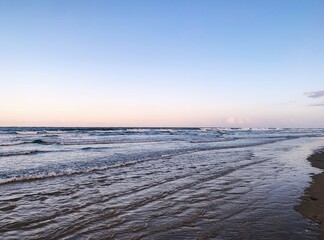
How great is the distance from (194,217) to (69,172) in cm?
729

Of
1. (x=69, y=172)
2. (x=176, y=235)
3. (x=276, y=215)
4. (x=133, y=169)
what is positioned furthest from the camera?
(x=133, y=169)

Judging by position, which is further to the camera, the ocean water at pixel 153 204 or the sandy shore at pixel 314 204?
the sandy shore at pixel 314 204

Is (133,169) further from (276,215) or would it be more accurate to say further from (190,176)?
(276,215)

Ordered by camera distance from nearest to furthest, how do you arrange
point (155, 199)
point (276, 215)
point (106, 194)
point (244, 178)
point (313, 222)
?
point (313, 222)
point (276, 215)
point (155, 199)
point (106, 194)
point (244, 178)

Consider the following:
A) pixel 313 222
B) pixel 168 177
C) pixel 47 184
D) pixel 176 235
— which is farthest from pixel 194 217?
pixel 47 184

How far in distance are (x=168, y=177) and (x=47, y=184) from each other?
4028mm

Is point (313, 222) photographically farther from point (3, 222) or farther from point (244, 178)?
point (3, 222)

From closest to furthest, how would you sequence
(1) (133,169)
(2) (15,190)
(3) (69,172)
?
(2) (15,190)
(3) (69,172)
(1) (133,169)

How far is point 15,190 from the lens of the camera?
9.05m

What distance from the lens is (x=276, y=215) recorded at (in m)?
6.36

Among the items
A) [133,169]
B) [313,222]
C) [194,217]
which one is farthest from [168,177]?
[313,222]

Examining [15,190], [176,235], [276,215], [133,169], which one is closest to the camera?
[176,235]

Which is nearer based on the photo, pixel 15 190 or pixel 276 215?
pixel 276 215

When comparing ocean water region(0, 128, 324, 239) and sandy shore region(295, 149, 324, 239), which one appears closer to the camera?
ocean water region(0, 128, 324, 239)
